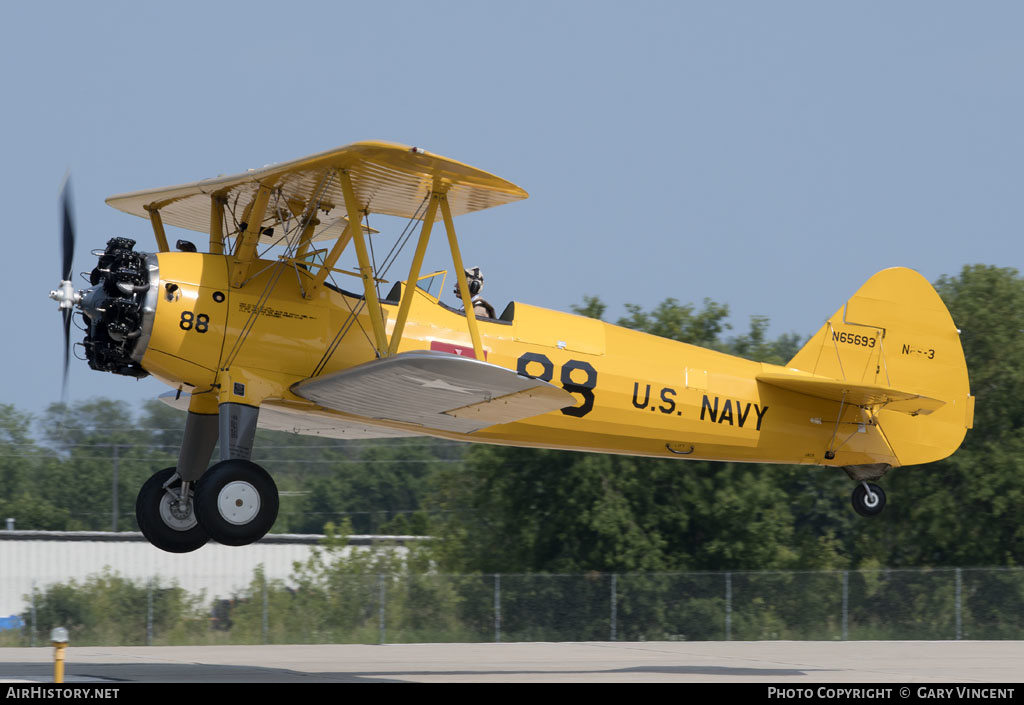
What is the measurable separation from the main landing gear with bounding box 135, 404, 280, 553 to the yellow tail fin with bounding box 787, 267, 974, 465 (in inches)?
270

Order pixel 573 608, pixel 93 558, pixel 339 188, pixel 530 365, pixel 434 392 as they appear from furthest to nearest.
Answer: pixel 93 558 → pixel 573 608 → pixel 530 365 → pixel 339 188 → pixel 434 392

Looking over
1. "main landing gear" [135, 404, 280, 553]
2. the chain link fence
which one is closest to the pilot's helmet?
"main landing gear" [135, 404, 280, 553]

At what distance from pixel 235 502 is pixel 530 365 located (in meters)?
3.34

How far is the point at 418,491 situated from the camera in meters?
64.6

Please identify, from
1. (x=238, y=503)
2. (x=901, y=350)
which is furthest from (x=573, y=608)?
(x=238, y=503)

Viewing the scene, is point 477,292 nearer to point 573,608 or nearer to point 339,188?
point 339,188

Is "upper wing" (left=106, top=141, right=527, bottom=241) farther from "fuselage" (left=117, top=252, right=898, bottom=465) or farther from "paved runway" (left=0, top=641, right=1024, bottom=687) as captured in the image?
"paved runway" (left=0, top=641, right=1024, bottom=687)

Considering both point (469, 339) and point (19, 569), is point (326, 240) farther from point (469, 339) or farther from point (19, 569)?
point (19, 569)

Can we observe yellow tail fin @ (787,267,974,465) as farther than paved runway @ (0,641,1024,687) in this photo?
Yes

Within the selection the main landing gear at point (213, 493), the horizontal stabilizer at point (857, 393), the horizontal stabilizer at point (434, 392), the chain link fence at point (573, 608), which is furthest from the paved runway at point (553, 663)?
the horizontal stabilizer at point (434, 392)

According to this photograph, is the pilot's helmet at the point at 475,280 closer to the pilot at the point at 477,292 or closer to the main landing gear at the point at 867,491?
the pilot at the point at 477,292

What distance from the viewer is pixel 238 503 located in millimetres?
10758

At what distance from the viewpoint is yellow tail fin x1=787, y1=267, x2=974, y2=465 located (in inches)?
585
